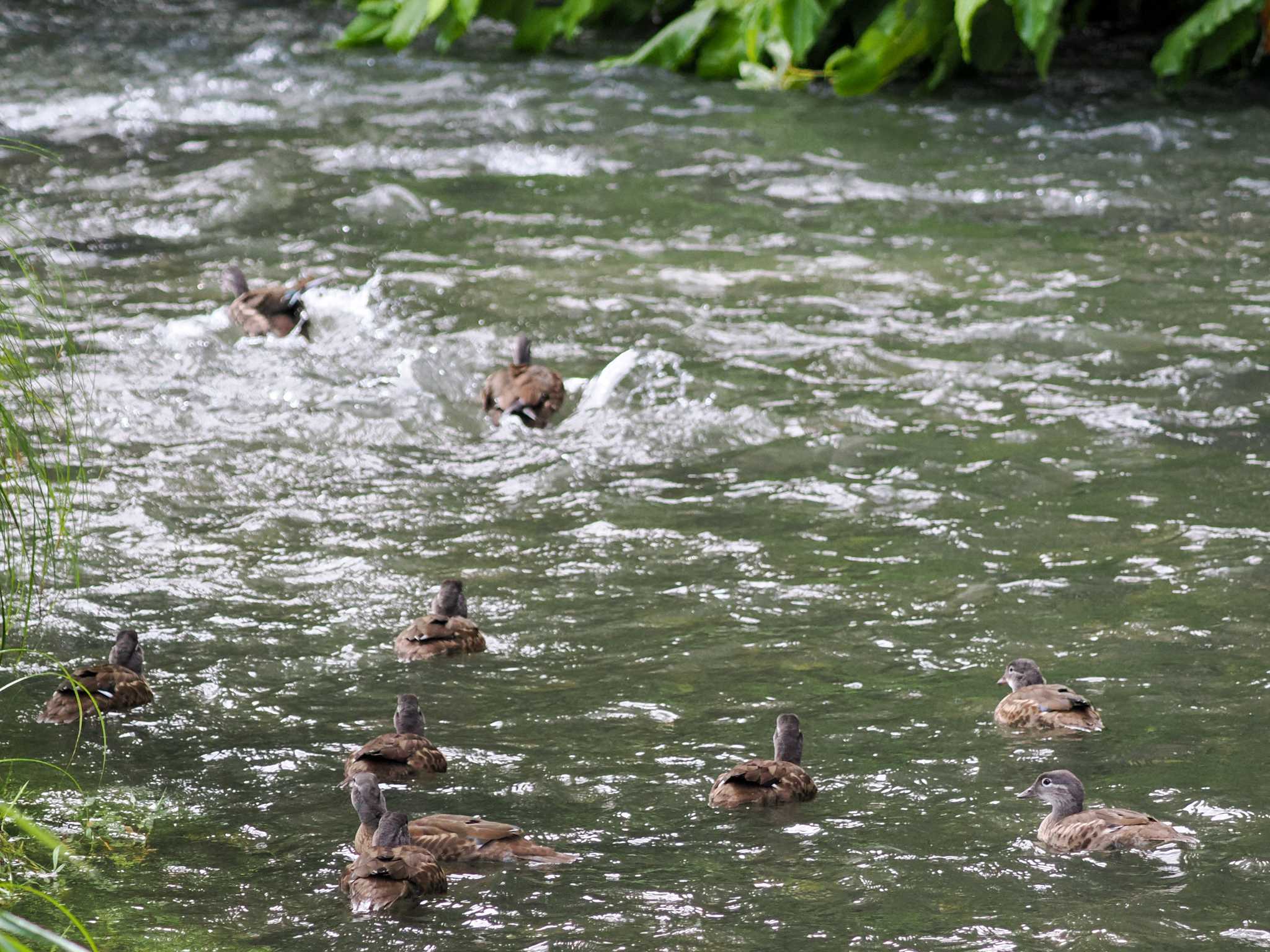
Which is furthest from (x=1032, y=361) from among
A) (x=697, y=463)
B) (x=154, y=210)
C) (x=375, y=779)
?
(x=154, y=210)

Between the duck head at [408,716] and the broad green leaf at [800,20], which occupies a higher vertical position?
the broad green leaf at [800,20]

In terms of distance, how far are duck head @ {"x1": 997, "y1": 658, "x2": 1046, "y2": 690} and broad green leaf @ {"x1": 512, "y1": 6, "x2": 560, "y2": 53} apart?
15938mm

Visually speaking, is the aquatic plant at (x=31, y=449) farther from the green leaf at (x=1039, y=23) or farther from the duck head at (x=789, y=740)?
the green leaf at (x=1039, y=23)

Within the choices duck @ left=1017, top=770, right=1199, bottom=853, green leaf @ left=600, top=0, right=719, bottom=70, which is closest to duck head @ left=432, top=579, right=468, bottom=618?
duck @ left=1017, top=770, right=1199, bottom=853

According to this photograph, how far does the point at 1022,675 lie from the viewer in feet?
22.1

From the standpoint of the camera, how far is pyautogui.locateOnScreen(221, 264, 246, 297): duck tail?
12.1 meters

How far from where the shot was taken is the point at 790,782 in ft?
19.4

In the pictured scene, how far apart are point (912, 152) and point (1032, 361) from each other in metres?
5.96

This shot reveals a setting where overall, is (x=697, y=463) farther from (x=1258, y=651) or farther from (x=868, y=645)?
(x=1258, y=651)

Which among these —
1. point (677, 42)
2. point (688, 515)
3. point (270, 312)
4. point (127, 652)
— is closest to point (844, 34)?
point (677, 42)

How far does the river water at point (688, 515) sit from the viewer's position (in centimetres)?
552

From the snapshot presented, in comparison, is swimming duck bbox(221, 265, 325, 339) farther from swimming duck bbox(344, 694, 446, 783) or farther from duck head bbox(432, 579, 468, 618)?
swimming duck bbox(344, 694, 446, 783)

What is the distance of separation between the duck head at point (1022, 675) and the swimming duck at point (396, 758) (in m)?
2.22

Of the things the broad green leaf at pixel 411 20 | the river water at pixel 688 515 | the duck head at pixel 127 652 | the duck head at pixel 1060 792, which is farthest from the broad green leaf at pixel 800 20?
the duck head at pixel 1060 792
